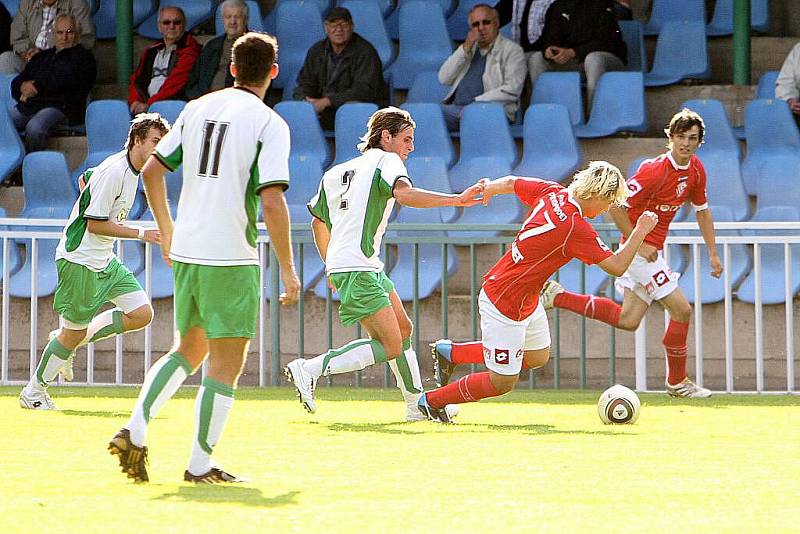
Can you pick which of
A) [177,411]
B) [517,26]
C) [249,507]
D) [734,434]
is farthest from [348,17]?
[249,507]

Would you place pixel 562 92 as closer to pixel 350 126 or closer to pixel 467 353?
pixel 350 126

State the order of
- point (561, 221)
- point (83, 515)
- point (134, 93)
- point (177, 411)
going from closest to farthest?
point (83, 515) < point (561, 221) < point (177, 411) < point (134, 93)

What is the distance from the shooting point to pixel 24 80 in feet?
45.5

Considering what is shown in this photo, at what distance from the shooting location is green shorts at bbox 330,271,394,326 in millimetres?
7531

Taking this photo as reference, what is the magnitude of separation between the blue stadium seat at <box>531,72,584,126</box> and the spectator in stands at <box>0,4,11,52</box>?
239 inches

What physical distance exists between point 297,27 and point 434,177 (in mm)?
3356

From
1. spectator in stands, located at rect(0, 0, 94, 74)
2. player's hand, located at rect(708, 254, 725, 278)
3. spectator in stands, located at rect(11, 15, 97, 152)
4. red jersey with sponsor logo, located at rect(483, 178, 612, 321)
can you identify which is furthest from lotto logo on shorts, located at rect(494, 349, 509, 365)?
spectator in stands, located at rect(0, 0, 94, 74)

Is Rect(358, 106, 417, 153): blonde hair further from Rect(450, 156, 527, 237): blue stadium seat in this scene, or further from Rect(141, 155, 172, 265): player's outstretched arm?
Rect(450, 156, 527, 237): blue stadium seat

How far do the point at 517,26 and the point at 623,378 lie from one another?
442 centimetres

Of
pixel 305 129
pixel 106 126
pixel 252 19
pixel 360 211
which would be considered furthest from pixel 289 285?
pixel 252 19

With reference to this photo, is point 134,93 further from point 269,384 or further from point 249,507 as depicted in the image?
point 249,507

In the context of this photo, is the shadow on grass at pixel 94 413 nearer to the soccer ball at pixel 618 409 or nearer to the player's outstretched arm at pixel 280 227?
the soccer ball at pixel 618 409

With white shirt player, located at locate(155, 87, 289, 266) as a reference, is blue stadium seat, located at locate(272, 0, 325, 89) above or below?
above

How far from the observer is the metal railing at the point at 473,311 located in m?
10.1
